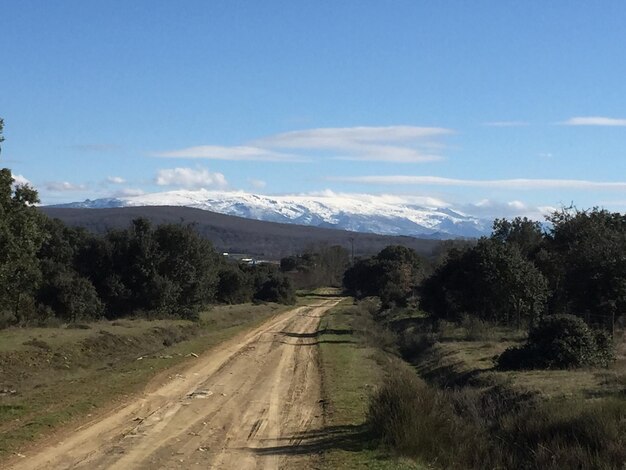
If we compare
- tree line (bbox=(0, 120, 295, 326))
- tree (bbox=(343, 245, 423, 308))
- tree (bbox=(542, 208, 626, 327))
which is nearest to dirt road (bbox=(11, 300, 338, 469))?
tree (bbox=(542, 208, 626, 327))

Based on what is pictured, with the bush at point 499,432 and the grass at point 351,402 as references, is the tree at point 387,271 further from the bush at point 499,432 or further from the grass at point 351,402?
the bush at point 499,432

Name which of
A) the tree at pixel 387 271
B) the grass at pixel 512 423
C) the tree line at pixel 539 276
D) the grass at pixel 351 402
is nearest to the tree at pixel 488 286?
the tree line at pixel 539 276

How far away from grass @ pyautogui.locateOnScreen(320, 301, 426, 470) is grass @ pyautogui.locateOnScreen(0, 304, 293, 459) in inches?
198

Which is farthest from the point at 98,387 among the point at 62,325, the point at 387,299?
the point at 387,299

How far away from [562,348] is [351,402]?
289 inches

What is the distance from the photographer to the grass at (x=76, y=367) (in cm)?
1454

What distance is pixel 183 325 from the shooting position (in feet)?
149

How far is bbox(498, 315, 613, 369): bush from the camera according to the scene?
21375 millimetres

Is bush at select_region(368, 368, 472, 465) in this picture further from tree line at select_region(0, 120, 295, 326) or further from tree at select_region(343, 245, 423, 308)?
tree at select_region(343, 245, 423, 308)

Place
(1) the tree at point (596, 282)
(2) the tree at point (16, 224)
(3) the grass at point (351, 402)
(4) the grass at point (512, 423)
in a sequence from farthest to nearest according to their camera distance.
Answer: (1) the tree at point (596, 282), (2) the tree at point (16, 224), (3) the grass at point (351, 402), (4) the grass at point (512, 423)

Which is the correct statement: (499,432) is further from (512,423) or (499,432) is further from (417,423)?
(417,423)

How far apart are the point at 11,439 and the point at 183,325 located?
109 feet

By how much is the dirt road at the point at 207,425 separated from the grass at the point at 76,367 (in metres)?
0.81

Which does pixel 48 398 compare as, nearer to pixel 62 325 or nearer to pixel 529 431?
pixel 529 431
